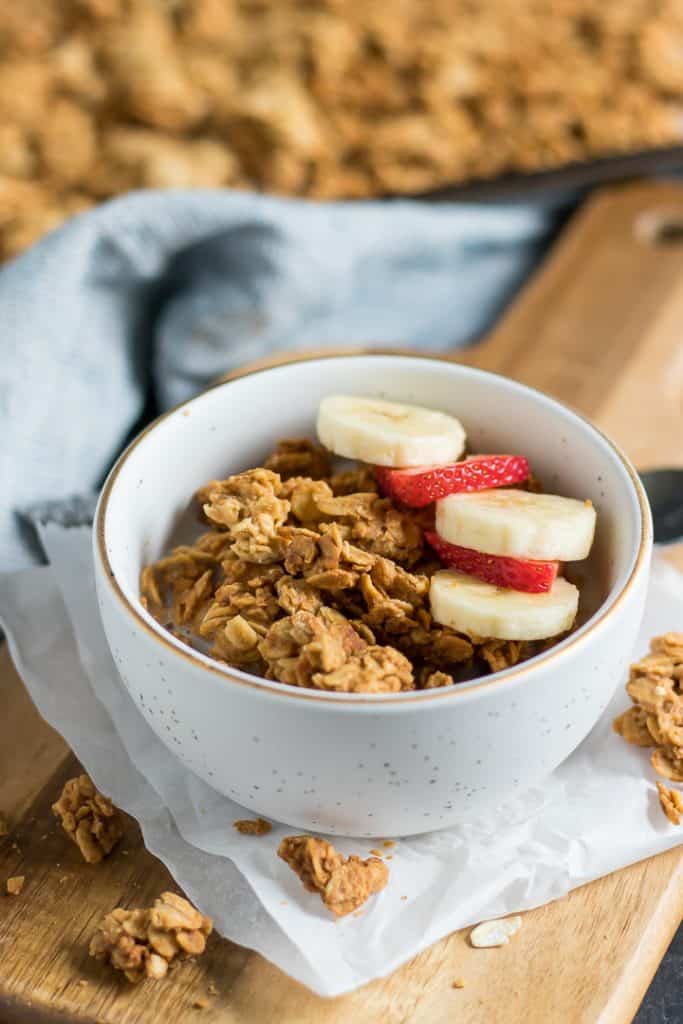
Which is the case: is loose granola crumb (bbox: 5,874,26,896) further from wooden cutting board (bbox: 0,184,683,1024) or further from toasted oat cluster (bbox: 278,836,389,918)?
toasted oat cluster (bbox: 278,836,389,918)

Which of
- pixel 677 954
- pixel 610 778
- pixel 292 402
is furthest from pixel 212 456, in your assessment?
pixel 677 954

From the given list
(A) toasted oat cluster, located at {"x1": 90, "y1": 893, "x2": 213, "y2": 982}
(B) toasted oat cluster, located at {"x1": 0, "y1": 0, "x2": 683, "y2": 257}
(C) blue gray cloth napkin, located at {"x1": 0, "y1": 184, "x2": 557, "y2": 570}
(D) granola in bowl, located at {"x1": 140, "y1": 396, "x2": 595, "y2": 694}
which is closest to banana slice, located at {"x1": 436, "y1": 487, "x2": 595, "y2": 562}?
(D) granola in bowl, located at {"x1": 140, "y1": 396, "x2": 595, "y2": 694}

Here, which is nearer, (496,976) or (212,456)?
(496,976)

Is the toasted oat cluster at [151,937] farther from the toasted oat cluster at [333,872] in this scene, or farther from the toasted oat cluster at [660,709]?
the toasted oat cluster at [660,709]

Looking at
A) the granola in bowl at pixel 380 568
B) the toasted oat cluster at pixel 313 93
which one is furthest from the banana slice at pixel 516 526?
the toasted oat cluster at pixel 313 93

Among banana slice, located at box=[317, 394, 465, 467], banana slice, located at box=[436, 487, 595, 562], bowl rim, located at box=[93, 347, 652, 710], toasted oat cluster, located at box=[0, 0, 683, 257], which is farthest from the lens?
toasted oat cluster, located at box=[0, 0, 683, 257]

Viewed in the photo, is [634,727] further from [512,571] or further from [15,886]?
[15,886]

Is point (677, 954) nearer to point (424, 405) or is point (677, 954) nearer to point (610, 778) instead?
point (610, 778)
